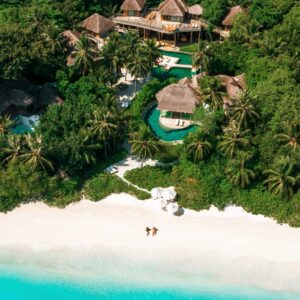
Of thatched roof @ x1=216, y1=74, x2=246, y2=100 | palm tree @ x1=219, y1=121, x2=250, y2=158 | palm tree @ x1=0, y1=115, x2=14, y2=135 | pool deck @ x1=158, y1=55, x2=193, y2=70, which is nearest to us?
palm tree @ x1=219, y1=121, x2=250, y2=158

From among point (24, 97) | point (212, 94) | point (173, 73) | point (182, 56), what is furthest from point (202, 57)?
point (24, 97)

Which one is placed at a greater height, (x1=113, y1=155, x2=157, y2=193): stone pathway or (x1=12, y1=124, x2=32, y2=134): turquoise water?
(x1=12, y1=124, x2=32, y2=134): turquoise water

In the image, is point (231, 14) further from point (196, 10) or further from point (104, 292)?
point (104, 292)

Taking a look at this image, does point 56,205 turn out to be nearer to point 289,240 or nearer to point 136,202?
point 136,202

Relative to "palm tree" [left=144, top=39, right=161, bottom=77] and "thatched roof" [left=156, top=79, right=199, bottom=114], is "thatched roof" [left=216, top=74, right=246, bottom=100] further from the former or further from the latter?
"palm tree" [left=144, top=39, right=161, bottom=77]

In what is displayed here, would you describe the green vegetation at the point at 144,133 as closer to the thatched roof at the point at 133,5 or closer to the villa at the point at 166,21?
the villa at the point at 166,21

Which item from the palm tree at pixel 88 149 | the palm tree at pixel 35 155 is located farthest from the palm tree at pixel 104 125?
the palm tree at pixel 35 155

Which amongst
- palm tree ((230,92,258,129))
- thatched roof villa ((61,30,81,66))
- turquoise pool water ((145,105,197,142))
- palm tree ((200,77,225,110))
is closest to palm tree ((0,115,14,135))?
thatched roof villa ((61,30,81,66))
